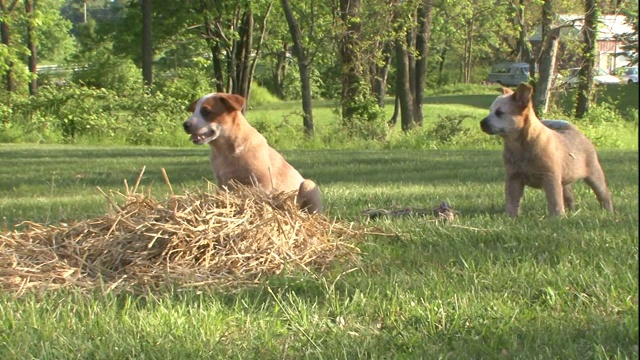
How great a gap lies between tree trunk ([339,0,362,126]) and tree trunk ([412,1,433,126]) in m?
2.18

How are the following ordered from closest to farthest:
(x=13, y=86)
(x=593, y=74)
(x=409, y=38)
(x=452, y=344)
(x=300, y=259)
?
(x=452, y=344)
(x=300, y=259)
(x=593, y=74)
(x=13, y=86)
(x=409, y=38)

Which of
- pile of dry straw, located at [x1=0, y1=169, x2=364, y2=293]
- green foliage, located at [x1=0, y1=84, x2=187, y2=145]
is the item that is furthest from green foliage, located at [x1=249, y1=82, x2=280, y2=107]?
pile of dry straw, located at [x1=0, y1=169, x2=364, y2=293]

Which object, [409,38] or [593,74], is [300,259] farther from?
[409,38]

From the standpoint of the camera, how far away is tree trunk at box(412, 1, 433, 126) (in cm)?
2580

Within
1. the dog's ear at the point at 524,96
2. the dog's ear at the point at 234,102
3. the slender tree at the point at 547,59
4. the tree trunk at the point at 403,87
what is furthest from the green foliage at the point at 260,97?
the dog's ear at the point at 524,96

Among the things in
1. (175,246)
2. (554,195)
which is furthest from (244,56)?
(175,246)

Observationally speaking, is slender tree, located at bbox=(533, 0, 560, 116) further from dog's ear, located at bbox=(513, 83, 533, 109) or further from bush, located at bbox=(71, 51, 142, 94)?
dog's ear, located at bbox=(513, 83, 533, 109)

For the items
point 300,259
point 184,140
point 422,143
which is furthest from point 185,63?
point 300,259

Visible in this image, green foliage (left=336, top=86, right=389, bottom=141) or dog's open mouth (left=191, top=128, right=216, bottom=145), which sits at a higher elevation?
dog's open mouth (left=191, top=128, right=216, bottom=145)

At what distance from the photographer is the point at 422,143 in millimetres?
18969

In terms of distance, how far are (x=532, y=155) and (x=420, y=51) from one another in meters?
23.1

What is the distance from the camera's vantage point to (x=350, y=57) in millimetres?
24125

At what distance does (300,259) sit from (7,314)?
161 cm

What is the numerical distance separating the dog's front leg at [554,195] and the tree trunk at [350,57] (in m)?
16.2
